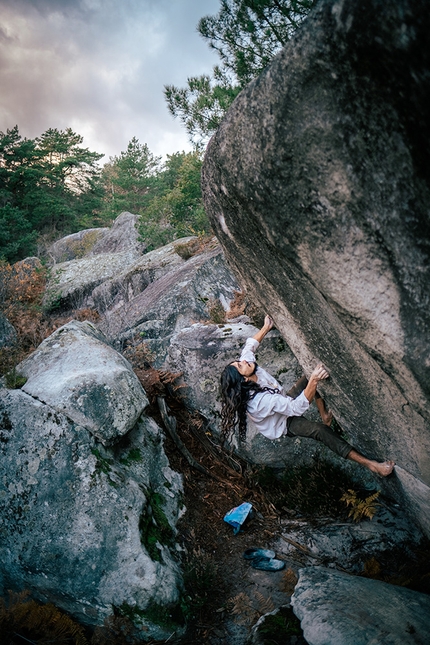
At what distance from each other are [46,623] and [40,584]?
0.42 meters

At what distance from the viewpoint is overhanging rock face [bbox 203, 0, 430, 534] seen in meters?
2.04

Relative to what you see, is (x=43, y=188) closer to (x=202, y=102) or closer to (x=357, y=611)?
(x=202, y=102)

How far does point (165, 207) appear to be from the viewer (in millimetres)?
17281

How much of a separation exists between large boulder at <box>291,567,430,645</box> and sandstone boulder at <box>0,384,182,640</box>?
1.52 metres

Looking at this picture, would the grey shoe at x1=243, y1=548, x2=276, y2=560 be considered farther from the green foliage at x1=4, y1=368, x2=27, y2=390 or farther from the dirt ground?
the green foliage at x1=4, y1=368, x2=27, y2=390

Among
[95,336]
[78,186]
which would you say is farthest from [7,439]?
[78,186]

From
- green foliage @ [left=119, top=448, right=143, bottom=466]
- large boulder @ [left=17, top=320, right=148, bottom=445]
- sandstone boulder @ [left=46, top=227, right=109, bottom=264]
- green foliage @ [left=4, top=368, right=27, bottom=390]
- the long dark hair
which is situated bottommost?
green foliage @ [left=119, top=448, right=143, bottom=466]

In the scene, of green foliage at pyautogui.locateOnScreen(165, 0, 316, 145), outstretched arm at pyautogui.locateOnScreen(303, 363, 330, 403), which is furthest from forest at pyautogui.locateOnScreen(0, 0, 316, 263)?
outstretched arm at pyautogui.locateOnScreen(303, 363, 330, 403)

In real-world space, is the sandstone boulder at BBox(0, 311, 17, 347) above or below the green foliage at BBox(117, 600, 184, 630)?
above

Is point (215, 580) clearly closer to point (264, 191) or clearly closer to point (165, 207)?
point (264, 191)

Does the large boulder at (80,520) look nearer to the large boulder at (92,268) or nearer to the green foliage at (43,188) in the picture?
the large boulder at (92,268)

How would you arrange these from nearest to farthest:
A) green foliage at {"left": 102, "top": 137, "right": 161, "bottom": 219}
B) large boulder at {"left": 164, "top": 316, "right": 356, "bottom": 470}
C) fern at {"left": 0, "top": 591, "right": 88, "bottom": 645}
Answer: fern at {"left": 0, "top": 591, "right": 88, "bottom": 645}
large boulder at {"left": 164, "top": 316, "right": 356, "bottom": 470}
green foliage at {"left": 102, "top": 137, "right": 161, "bottom": 219}

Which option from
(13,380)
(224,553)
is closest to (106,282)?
(13,380)

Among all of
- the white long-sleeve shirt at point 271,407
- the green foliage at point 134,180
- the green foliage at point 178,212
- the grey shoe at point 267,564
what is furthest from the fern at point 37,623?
the green foliage at point 134,180
